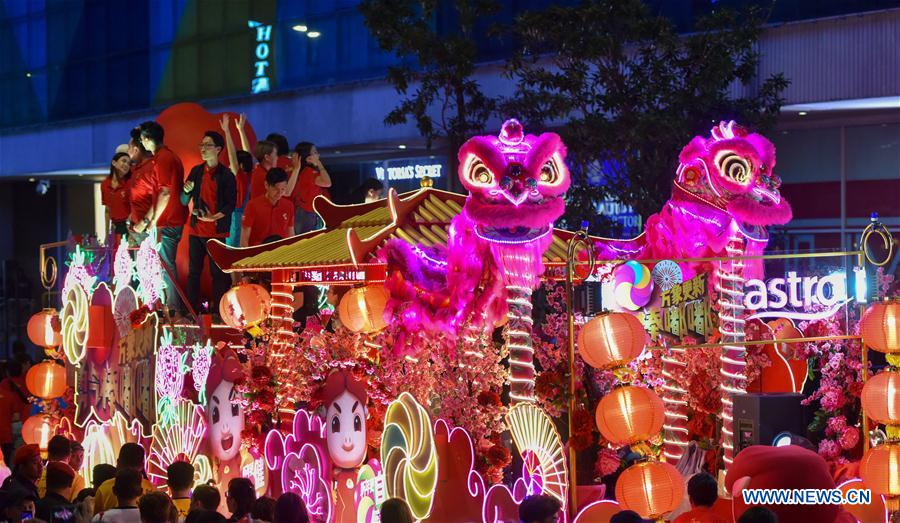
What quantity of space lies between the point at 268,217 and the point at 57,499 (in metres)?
5.50

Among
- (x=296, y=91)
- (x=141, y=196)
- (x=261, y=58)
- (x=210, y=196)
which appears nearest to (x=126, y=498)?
(x=210, y=196)

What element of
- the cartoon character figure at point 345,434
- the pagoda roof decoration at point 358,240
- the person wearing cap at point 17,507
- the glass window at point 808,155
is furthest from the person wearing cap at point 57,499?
the glass window at point 808,155

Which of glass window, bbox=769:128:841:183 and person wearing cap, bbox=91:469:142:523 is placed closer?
person wearing cap, bbox=91:469:142:523

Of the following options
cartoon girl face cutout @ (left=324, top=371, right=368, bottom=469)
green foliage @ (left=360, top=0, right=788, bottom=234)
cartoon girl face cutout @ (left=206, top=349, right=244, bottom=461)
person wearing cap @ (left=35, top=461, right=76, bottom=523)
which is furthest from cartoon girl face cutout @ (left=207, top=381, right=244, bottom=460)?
green foliage @ (left=360, top=0, right=788, bottom=234)

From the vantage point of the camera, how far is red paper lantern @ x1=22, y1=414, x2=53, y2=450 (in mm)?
14523

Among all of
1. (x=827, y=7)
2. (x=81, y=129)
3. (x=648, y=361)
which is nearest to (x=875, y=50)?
(x=827, y=7)

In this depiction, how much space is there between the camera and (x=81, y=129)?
27922mm

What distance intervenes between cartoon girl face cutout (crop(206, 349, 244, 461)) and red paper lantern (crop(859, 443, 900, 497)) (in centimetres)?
524

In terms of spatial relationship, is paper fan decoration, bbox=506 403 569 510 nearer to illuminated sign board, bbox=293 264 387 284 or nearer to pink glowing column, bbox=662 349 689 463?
pink glowing column, bbox=662 349 689 463

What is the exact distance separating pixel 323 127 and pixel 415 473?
13986 mm

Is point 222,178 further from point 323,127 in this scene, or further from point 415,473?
point 323,127

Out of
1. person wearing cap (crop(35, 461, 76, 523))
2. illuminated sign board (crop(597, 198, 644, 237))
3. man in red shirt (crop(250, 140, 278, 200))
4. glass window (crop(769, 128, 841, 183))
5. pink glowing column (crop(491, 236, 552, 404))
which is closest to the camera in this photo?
person wearing cap (crop(35, 461, 76, 523))

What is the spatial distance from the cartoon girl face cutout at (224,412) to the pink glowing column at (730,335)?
409cm

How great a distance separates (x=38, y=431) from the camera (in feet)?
47.8
